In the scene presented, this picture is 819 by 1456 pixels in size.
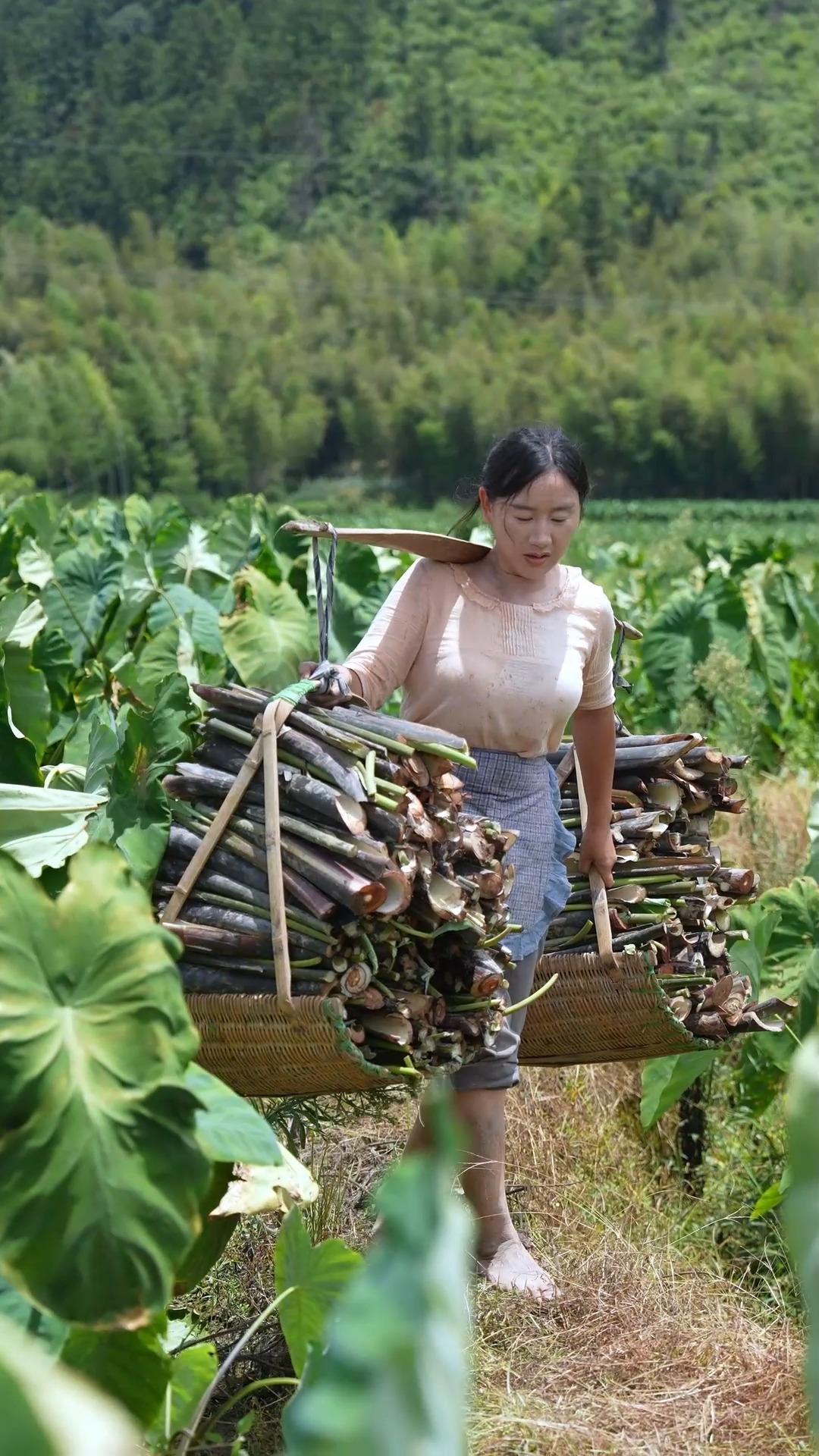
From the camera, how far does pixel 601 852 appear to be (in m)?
3.11

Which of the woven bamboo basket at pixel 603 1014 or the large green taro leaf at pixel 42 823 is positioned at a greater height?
the large green taro leaf at pixel 42 823

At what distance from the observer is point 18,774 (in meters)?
3.06

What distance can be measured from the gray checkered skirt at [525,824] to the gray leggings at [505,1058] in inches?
1.5

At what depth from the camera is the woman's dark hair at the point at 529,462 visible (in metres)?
2.90

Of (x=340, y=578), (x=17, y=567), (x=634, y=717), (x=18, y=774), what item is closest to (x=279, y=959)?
(x=18, y=774)

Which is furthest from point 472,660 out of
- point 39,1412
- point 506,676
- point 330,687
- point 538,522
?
point 39,1412

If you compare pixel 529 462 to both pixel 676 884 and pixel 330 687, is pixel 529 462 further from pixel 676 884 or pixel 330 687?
pixel 676 884

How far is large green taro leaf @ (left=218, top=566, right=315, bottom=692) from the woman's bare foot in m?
2.16

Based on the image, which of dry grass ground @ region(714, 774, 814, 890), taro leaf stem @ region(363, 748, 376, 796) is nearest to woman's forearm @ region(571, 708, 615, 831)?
taro leaf stem @ region(363, 748, 376, 796)

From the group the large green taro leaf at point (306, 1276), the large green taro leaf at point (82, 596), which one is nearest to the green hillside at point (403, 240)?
the large green taro leaf at point (82, 596)

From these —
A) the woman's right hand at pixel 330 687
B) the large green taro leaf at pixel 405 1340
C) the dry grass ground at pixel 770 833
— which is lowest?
the dry grass ground at pixel 770 833

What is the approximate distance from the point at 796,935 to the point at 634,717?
13.0 feet

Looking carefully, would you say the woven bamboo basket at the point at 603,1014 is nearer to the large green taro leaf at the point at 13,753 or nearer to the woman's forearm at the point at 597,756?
the woman's forearm at the point at 597,756

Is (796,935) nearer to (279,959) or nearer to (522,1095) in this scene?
(522,1095)
